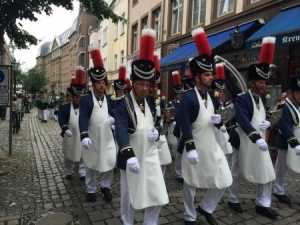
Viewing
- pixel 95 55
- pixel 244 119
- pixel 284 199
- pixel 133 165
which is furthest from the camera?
pixel 284 199

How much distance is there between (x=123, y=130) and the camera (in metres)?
3.49

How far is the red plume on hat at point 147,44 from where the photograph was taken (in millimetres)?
3484

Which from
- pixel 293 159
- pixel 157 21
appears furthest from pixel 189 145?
pixel 157 21

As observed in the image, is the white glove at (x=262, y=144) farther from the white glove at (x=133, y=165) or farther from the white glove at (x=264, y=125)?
the white glove at (x=133, y=165)

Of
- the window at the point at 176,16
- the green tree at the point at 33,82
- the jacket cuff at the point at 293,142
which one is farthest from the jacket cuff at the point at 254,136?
the green tree at the point at 33,82

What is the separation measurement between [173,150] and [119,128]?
6128 mm

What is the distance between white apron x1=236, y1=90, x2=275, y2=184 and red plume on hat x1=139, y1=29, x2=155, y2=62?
5.70 ft

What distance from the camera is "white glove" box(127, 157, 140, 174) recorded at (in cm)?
325

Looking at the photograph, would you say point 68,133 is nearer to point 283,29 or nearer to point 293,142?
point 293,142

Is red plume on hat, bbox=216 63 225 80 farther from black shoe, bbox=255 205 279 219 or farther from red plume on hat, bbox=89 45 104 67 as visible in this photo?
black shoe, bbox=255 205 279 219

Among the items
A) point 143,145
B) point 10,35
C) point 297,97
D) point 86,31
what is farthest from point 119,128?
point 86,31

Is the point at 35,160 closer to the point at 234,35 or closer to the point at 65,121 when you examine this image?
the point at 65,121

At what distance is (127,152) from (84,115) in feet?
6.18

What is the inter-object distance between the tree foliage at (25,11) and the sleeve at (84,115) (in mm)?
2877
